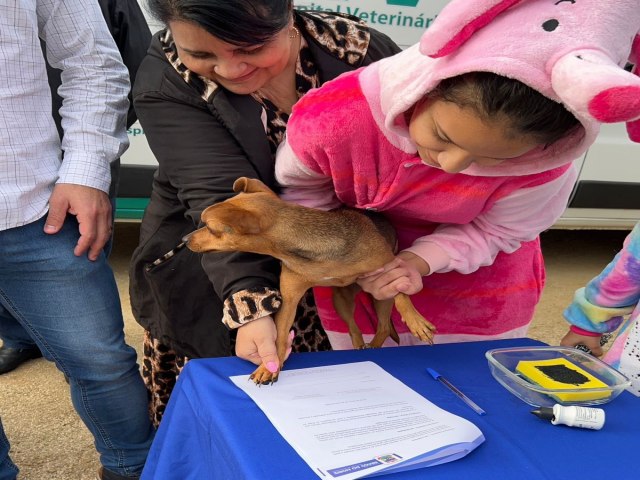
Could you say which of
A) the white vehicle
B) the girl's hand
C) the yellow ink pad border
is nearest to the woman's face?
the yellow ink pad border

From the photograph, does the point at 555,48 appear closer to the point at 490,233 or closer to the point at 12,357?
the point at 490,233

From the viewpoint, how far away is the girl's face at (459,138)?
1.04 metres

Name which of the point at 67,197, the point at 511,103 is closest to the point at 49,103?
the point at 67,197

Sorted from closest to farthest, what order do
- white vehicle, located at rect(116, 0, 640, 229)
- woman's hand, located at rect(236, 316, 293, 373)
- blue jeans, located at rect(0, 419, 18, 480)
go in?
woman's hand, located at rect(236, 316, 293, 373) < blue jeans, located at rect(0, 419, 18, 480) < white vehicle, located at rect(116, 0, 640, 229)

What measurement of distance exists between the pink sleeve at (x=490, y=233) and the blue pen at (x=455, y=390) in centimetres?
26

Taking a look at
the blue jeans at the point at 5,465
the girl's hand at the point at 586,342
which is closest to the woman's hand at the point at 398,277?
the girl's hand at the point at 586,342

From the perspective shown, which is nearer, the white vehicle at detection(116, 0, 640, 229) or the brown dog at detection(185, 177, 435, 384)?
the brown dog at detection(185, 177, 435, 384)

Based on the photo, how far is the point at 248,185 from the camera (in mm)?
1418

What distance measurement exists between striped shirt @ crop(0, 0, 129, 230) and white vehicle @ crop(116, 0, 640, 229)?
1.70 m

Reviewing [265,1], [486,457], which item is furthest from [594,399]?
[265,1]

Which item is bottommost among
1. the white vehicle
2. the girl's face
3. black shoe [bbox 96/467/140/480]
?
black shoe [bbox 96/467/140/480]

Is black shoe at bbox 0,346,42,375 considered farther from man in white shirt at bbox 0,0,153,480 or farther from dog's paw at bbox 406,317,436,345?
dog's paw at bbox 406,317,436,345

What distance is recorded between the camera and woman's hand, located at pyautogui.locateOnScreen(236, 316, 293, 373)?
1.26 metres

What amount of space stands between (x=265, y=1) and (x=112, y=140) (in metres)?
0.77
